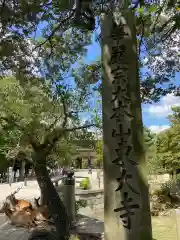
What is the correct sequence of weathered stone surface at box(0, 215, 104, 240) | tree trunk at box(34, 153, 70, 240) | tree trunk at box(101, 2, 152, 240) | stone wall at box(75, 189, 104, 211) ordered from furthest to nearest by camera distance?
stone wall at box(75, 189, 104, 211) < weathered stone surface at box(0, 215, 104, 240) < tree trunk at box(34, 153, 70, 240) < tree trunk at box(101, 2, 152, 240)

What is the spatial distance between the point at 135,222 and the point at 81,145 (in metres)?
4.74

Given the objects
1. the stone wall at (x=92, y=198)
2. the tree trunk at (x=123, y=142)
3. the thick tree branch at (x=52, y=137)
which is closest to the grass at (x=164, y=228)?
the stone wall at (x=92, y=198)

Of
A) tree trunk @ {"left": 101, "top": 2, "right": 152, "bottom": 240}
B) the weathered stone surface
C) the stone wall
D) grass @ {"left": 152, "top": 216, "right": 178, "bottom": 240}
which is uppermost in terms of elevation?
tree trunk @ {"left": 101, "top": 2, "right": 152, "bottom": 240}

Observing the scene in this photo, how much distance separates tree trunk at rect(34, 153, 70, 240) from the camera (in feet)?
19.0

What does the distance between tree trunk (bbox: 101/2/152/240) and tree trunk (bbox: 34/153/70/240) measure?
3138 millimetres

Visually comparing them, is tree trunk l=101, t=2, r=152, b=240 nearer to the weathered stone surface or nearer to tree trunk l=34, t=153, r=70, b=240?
tree trunk l=34, t=153, r=70, b=240

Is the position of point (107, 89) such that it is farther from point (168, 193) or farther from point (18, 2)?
point (168, 193)

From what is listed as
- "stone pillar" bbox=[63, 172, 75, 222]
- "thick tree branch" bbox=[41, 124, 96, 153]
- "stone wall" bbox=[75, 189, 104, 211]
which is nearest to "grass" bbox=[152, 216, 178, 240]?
"stone pillar" bbox=[63, 172, 75, 222]

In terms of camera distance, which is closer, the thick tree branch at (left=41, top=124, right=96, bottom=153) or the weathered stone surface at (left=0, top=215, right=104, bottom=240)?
the thick tree branch at (left=41, top=124, right=96, bottom=153)

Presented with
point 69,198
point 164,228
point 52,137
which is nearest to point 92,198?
point 164,228

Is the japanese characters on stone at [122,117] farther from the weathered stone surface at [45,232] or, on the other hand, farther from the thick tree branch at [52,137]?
the weathered stone surface at [45,232]

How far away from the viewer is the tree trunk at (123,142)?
276 cm

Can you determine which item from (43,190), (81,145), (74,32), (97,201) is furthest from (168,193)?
(74,32)

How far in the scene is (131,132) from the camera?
2891 millimetres
